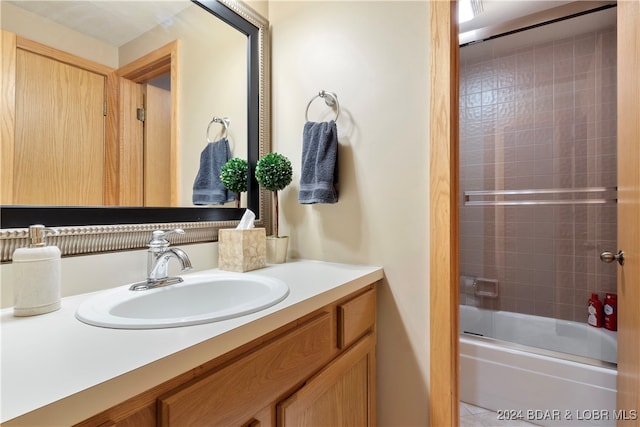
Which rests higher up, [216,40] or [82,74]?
[216,40]

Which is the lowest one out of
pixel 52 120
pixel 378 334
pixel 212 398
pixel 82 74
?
pixel 378 334

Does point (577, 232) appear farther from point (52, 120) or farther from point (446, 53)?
point (52, 120)

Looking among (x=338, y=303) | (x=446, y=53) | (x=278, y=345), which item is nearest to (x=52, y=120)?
(x=278, y=345)

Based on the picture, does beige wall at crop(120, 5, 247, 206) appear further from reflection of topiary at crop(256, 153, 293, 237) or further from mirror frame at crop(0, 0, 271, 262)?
reflection of topiary at crop(256, 153, 293, 237)

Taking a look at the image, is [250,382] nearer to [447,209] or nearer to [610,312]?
[447,209]

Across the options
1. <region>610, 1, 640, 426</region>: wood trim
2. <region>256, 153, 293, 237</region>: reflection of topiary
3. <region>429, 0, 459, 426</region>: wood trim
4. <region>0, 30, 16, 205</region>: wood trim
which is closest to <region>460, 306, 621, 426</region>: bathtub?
<region>610, 1, 640, 426</region>: wood trim

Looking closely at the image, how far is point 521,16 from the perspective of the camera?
182 cm

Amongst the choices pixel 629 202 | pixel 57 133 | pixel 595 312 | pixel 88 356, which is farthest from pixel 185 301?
pixel 595 312

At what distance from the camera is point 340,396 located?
0.89 metres

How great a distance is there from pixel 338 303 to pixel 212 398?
0.44m

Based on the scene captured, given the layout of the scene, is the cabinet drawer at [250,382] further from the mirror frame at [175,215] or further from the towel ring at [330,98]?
the towel ring at [330,98]

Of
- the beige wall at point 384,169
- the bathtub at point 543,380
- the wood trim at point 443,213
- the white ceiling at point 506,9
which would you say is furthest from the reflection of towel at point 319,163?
the white ceiling at point 506,9

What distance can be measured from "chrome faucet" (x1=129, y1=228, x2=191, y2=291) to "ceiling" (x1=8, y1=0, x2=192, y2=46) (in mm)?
585

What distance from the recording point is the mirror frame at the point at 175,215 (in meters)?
0.71
